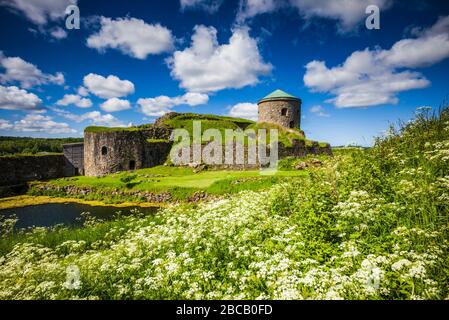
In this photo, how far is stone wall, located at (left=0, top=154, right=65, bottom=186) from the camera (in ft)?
93.1

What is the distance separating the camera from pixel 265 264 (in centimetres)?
377

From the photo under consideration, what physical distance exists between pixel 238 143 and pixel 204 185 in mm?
8218

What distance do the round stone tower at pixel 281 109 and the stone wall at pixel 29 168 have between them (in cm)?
2838

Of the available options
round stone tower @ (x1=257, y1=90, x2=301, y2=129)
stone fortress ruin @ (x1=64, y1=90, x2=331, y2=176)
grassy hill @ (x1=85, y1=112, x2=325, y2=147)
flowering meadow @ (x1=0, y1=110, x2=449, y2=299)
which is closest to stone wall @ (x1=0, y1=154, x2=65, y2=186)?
stone fortress ruin @ (x1=64, y1=90, x2=331, y2=176)

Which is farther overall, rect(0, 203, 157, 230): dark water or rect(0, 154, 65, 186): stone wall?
rect(0, 154, 65, 186): stone wall

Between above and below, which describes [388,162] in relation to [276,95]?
below

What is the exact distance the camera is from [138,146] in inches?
1177

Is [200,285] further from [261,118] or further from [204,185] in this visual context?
[261,118]

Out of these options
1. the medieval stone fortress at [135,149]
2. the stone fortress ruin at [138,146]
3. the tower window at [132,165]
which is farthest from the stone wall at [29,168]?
the tower window at [132,165]

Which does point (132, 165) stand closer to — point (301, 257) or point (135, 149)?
point (135, 149)

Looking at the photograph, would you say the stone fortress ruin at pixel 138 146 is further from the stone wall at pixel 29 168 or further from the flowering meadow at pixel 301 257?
the flowering meadow at pixel 301 257

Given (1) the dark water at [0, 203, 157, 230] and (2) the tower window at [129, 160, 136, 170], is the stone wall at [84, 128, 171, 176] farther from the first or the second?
(1) the dark water at [0, 203, 157, 230]

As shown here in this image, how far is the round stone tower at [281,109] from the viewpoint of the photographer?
110ft
